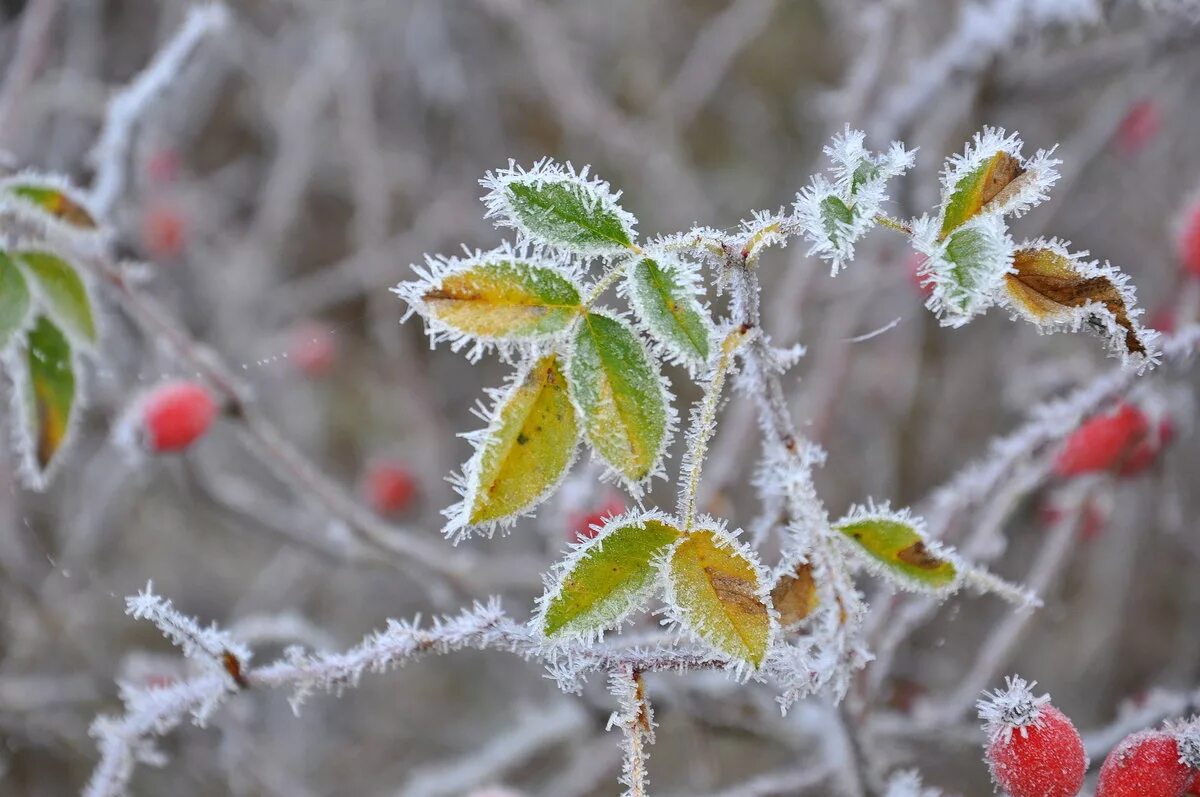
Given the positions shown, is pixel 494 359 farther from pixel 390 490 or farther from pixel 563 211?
pixel 563 211

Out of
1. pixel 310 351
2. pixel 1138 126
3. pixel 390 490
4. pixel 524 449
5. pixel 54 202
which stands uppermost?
pixel 1138 126

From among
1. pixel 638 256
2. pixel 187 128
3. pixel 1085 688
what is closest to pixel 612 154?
pixel 187 128

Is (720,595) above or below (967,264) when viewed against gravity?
below

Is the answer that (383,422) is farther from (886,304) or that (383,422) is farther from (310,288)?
(886,304)

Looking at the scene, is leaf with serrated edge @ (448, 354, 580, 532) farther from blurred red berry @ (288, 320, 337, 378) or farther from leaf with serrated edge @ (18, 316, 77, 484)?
blurred red berry @ (288, 320, 337, 378)

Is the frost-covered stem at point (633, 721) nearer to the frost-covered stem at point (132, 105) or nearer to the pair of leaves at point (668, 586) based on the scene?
the pair of leaves at point (668, 586)

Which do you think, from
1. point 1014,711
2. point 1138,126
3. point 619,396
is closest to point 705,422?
point 619,396
